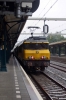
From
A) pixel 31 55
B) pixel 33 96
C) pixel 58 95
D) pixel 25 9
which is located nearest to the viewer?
pixel 25 9

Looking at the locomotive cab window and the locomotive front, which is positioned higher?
the locomotive cab window

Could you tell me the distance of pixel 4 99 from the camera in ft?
24.8

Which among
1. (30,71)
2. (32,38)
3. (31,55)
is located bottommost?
(30,71)

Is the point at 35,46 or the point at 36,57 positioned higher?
the point at 35,46

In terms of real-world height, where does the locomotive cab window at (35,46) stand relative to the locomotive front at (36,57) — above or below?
above

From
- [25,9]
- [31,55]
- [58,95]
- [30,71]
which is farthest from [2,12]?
[30,71]

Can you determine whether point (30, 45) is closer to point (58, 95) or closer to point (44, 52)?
point (44, 52)

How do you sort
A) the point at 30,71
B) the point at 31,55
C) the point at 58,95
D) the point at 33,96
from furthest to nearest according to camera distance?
1. the point at 30,71
2. the point at 31,55
3. the point at 58,95
4. the point at 33,96

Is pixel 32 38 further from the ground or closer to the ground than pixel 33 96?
further from the ground

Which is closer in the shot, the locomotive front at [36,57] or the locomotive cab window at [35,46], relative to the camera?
the locomotive front at [36,57]

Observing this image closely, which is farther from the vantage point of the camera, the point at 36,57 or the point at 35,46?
the point at 35,46

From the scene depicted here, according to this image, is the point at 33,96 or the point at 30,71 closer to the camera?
the point at 33,96

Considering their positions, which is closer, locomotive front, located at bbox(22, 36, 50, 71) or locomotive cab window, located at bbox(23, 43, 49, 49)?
locomotive front, located at bbox(22, 36, 50, 71)

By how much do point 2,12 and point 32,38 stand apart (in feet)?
39.7
